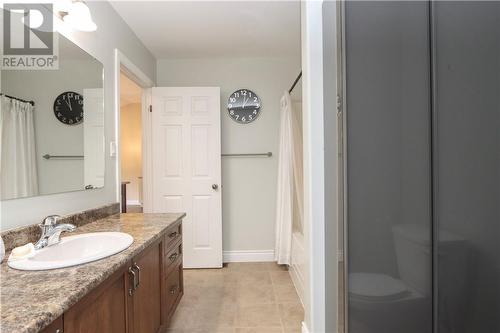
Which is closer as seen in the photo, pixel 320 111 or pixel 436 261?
pixel 436 261

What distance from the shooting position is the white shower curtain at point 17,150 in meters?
1.12

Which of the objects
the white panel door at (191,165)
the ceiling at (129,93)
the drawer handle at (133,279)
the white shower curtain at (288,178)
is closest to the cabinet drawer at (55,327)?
the drawer handle at (133,279)

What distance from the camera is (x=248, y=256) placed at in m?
3.11

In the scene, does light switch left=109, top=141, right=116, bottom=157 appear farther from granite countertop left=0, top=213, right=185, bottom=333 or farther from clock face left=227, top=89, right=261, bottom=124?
clock face left=227, top=89, right=261, bottom=124

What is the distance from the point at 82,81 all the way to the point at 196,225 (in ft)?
5.94

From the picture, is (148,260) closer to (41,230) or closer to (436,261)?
(41,230)

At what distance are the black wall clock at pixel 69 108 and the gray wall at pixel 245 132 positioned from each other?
1.63 m

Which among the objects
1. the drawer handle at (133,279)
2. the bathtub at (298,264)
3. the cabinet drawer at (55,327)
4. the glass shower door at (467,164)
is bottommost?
the bathtub at (298,264)

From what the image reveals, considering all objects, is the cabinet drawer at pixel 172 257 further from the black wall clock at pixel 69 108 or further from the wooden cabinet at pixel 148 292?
the black wall clock at pixel 69 108

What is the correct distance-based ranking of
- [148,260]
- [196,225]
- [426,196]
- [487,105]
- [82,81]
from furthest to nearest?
[196,225], [82,81], [148,260], [426,196], [487,105]

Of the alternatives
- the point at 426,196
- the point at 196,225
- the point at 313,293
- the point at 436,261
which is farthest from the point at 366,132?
the point at 196,225

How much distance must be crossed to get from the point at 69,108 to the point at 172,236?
1.00 meters

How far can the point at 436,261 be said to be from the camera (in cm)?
56

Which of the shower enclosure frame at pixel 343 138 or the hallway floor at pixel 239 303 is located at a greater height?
the shower enclosure frame at pixel 343 138
